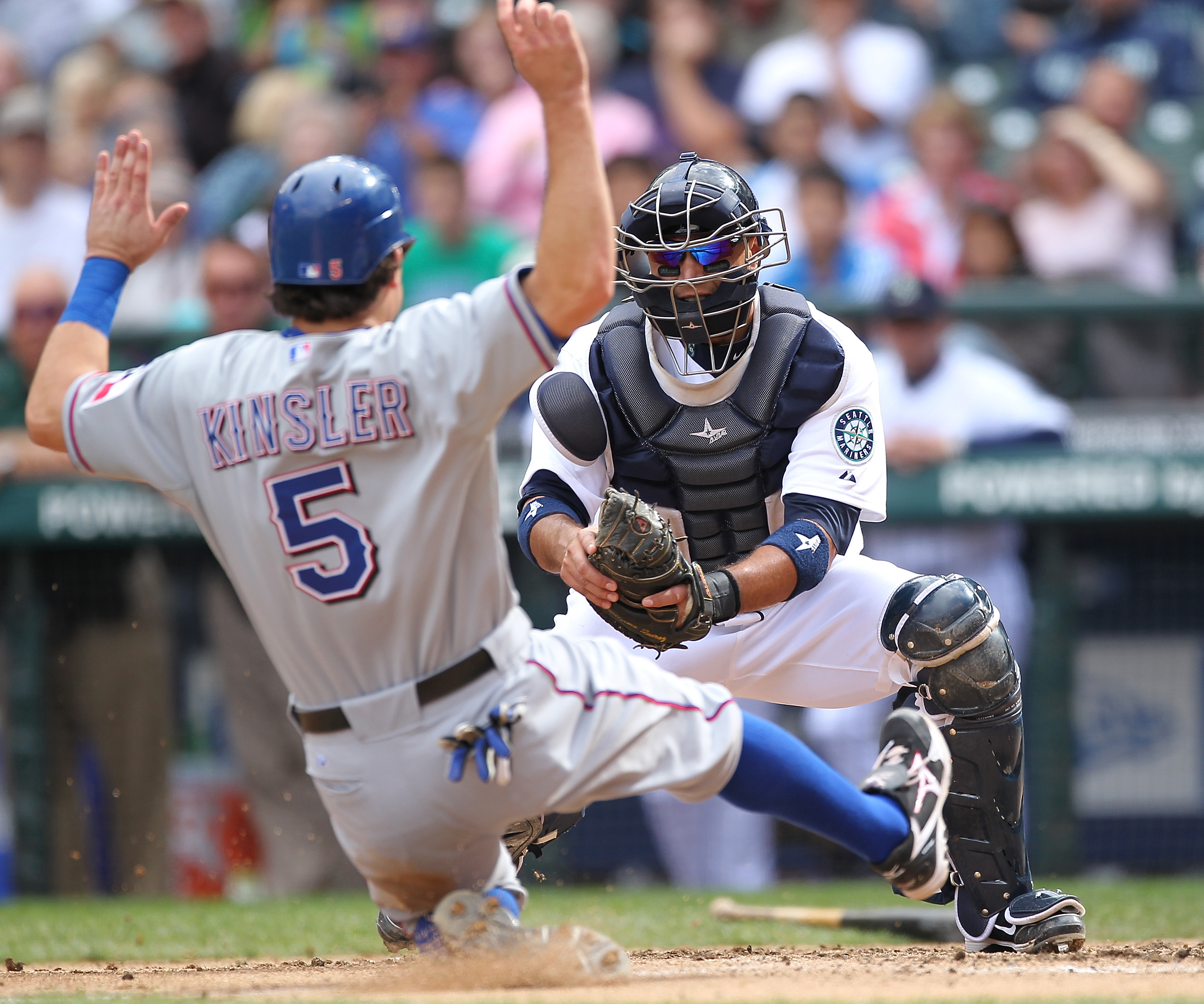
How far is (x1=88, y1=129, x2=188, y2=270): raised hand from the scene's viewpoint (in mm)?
3498

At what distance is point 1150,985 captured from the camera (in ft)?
10.9

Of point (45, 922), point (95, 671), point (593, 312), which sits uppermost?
point (593, 312)

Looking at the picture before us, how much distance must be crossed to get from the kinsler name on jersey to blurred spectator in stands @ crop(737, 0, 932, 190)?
5.64 metres

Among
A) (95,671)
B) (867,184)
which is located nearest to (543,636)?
(95,671)

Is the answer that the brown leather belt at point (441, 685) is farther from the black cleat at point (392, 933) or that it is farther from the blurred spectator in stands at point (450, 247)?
the blurred spectator in stands at point (450, 247)

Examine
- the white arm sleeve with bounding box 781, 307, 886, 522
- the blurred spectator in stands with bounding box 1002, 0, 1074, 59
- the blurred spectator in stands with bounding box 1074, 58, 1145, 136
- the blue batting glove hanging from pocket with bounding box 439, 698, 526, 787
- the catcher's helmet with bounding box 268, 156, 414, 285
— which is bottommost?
the blue batting glove hanging from pocket with bounding box 439, 698, 526, 787

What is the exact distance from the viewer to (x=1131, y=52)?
8.54 m

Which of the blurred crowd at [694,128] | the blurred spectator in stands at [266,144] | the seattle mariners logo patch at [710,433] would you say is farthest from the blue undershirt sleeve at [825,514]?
the blurred spectator in stands at [266,144]

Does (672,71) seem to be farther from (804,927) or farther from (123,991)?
(123,991)

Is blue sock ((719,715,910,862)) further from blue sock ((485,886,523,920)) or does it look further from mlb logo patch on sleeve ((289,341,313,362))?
mlb logo patch on sleeve ((289,341,313,362))

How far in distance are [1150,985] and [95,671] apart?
4834mm

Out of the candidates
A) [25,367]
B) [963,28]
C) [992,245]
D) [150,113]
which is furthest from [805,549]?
[150,113]

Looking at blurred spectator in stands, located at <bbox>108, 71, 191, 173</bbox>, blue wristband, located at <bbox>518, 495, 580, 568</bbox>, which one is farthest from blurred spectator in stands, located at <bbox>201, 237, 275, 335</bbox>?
blue wristband, located at <bbox>518, 495, 580, 568</bbox>

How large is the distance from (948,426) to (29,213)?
4767 mm
